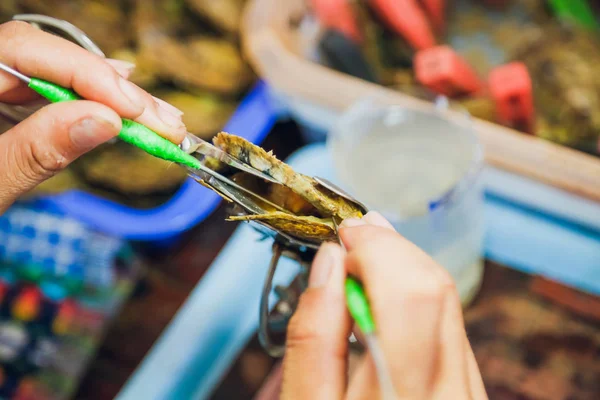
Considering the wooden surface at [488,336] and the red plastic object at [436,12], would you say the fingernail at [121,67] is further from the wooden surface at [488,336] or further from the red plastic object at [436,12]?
the red plastic object at [436,12]

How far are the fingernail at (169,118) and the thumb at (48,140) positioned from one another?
3 centimetres

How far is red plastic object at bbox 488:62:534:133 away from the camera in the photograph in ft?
2.38

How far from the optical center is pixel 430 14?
0.94 m

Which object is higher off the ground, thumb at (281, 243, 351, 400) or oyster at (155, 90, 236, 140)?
oyster at (155, 90, 236, 140)

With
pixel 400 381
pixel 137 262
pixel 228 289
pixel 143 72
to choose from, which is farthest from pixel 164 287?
pixel 400 381

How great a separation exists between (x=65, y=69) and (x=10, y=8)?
690mm

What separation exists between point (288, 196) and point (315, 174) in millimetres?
466

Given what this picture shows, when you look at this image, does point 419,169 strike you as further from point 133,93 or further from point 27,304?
point 27,304

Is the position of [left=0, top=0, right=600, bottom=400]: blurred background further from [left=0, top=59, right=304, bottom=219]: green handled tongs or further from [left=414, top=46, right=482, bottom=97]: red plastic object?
[left=0, top=59, right=304, bottom=219]: green handled tongs

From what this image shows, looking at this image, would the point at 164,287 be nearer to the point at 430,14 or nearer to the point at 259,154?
the point at 259,154

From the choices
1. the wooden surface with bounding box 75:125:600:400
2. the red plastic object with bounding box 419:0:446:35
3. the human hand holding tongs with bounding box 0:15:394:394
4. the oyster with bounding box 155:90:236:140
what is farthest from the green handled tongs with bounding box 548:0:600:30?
the human hand holding tongs with bounding box 0:15:394:394

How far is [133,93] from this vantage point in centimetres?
39

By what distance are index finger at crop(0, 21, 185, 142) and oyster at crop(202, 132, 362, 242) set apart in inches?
2.0

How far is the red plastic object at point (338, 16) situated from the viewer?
85 centimetres
